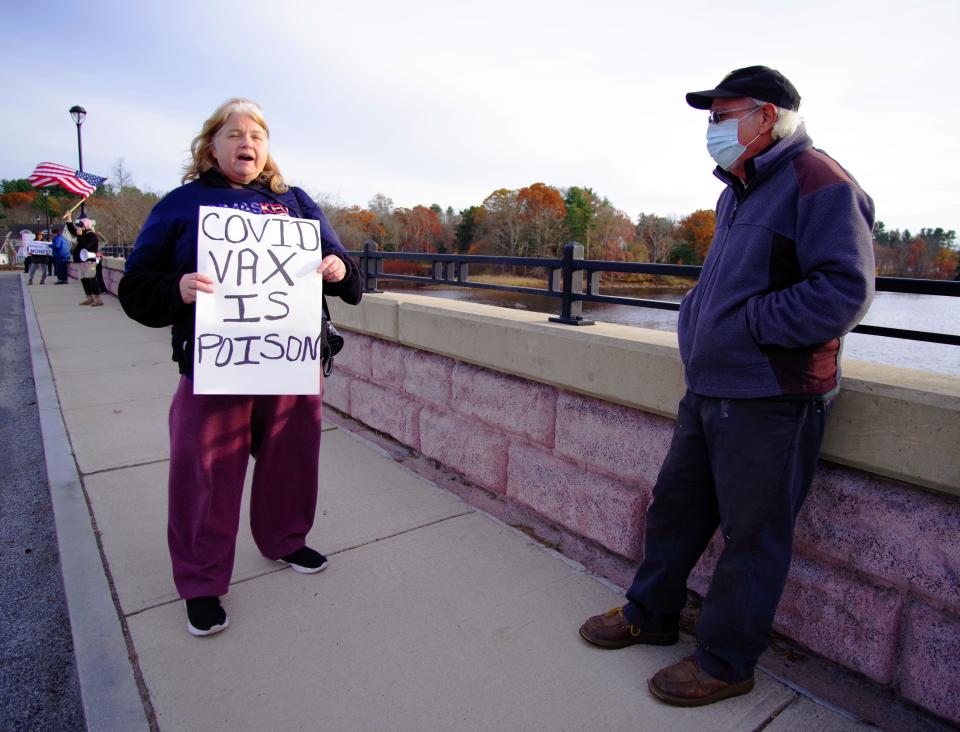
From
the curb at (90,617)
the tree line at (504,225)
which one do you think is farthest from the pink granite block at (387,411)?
the tree line at (504,225)

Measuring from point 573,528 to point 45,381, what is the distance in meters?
6.29

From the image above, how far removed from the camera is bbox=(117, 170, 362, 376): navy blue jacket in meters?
2.30

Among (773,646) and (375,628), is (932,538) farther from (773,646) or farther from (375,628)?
(375,628)

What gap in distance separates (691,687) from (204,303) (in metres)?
2.19

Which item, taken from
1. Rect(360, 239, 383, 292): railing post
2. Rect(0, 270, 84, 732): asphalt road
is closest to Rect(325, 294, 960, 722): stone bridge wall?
Rect(360, 239, 383, 292): railing post

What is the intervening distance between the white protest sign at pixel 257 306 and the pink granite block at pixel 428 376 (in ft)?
4.88

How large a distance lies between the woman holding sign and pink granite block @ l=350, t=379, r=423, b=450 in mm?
1666

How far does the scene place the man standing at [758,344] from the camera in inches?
67.6

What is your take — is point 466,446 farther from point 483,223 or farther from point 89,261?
point 483,223

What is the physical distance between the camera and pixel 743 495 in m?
1.94

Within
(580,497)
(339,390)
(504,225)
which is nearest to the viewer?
(580,497)

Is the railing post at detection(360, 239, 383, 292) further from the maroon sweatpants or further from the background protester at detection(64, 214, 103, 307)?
the background protester at detection(64, 214, 103, 307)

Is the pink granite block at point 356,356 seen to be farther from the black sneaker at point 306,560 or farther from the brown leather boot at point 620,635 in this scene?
the brown leather boot at point 620,635

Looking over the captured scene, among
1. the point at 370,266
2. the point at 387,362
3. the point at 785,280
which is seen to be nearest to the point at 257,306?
the point at 785,280
